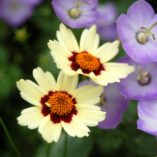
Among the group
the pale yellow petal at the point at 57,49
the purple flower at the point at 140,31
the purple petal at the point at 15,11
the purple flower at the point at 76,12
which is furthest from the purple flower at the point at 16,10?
the pale yellow petal at the point at 57,49

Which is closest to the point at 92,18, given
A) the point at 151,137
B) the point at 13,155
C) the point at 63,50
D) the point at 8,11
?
the point at 63,50

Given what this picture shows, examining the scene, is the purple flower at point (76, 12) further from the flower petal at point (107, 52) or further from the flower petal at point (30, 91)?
the flower petal at point (30, 91)

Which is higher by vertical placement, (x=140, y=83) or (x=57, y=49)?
(x=57, y=49)

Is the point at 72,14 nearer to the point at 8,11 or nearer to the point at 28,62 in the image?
the point at 28,62

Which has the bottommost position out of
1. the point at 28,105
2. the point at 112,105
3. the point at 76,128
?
the point at 28,105

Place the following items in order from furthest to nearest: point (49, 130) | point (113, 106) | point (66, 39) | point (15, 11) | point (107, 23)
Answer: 1. point (15, 11)
2. point (107, 23)
3. point (113, 106)
4. point (66, 39)
5. point (49, 130)

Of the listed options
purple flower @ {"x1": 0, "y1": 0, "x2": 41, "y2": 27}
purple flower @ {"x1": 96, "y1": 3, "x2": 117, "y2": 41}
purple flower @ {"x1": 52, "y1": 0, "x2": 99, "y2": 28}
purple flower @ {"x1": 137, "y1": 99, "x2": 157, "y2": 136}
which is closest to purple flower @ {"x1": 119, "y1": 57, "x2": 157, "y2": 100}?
purple flower @ {"x1": 137, "y1": 99, "x2": 157, "y2": 136}

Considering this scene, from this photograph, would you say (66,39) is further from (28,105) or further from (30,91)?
(28,105)

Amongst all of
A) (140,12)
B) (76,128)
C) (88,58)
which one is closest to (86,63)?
(88,58)
